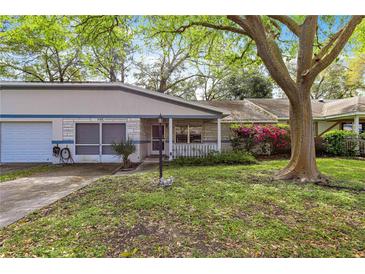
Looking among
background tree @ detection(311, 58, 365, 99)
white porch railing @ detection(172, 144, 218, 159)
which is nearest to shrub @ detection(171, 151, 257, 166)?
white porch railing @ detection(172, 144, 218, 159)

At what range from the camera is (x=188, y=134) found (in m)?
14.1

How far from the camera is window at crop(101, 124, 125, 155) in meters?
11.3

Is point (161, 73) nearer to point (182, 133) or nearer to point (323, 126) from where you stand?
point (182, 133)

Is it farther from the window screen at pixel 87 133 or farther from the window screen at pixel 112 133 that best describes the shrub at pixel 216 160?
the window screen at pixel 87 133

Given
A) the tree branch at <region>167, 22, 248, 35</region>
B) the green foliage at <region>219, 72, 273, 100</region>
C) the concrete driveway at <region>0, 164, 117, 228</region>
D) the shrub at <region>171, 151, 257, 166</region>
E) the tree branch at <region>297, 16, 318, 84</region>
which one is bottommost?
the concrete driveway at <region>0, 164, 117, 228</region>

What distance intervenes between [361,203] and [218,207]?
10.5ft

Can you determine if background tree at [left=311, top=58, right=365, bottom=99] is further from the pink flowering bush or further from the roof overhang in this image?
the roof overhang

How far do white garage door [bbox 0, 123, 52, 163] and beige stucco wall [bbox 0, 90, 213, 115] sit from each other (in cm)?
85

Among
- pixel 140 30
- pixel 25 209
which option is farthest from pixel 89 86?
pixel 25 209

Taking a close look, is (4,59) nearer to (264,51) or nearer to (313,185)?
(264,51)

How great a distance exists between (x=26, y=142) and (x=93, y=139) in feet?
12.2

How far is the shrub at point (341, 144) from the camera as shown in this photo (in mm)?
12289

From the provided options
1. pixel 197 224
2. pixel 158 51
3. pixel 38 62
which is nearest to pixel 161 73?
pixel 158 51

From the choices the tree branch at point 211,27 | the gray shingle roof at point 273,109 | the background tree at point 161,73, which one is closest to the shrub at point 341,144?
the gray shingle roof at point 273,109
